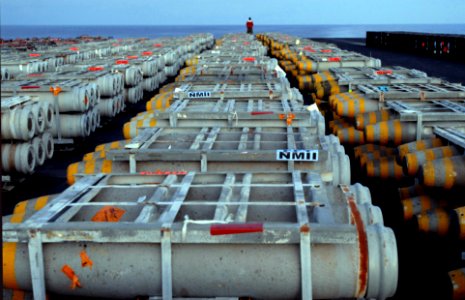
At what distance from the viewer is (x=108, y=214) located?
4238mm

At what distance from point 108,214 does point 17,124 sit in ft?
23.0

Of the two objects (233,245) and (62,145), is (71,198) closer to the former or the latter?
(233,245)

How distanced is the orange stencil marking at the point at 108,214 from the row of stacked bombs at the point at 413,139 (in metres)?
4.09

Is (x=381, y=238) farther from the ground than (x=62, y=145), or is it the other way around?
(x=381, y=238)

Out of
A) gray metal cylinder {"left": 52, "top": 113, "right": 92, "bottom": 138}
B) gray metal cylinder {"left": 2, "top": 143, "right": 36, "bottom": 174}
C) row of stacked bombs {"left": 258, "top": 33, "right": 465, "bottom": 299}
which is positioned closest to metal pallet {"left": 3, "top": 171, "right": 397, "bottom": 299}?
row of stacked bombs {"left": 258, "top": 33, "right": 465, "bottom": 299}

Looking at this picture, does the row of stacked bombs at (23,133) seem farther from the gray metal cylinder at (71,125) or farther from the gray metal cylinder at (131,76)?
the gray metal cylinder at (131,76)

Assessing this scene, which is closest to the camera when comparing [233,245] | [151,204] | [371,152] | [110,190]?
[233,245]

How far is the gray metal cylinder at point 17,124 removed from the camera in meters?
10.3

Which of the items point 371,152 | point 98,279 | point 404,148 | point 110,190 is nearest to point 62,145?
point 371,152

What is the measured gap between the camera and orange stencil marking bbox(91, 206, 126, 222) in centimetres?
420

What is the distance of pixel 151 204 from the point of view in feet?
14.0

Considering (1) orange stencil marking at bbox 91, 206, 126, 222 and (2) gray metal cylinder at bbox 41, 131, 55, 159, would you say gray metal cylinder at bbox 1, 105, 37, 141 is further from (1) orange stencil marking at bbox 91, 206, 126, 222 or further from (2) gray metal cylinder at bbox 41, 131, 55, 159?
(1) orange stencil marking at bbox 91, 206, 126, 222

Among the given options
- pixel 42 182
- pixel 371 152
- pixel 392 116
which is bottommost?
pixel 42 182

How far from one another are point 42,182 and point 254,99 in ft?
16.9
